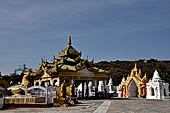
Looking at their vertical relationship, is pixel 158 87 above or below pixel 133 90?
above

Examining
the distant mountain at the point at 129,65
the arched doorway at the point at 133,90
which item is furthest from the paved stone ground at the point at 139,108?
the distant mountain at the point at 129,65

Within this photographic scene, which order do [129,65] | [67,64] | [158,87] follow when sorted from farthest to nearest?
[129,65] < [158,87] < [67,64]

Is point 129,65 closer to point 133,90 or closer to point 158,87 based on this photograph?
point 133,90

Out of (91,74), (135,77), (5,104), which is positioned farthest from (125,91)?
(5,104)

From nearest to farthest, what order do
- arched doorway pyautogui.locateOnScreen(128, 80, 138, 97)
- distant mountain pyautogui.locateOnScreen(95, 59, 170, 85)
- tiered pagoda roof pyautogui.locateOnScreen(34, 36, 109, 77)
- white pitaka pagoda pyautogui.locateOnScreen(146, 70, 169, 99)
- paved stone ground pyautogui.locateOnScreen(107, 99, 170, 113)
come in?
paved stone ground pyautogui.locateOnScreen(107, 99, 170, 113) < tiered pagoda roof pyautogui.locateOnScreen(34, 36, 109, 77) < white pitaka pagoda pyautogui.locateOnScreen(146, 70, 169, 99) < arched doorway pyautogui.locateOnScreen(128, 80, 138, 97) < distant mountain pyautogui.locateOnScreen(95, 59, 170, 85)

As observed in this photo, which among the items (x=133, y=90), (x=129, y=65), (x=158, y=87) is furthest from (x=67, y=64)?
(x=129, y=65)

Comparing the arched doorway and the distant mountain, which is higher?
the distant mountain

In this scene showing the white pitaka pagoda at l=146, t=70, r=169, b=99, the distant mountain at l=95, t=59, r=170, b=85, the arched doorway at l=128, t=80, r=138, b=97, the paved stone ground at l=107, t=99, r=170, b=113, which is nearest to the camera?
the paved stone ground at l=107, t=99, r=170, b=113

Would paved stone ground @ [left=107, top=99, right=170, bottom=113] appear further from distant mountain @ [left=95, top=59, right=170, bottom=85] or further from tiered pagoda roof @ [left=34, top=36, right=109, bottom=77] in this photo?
distant mountain @ [left=95, top=59, right=170, bottom=85]

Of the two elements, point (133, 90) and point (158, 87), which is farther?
point (133, 90)

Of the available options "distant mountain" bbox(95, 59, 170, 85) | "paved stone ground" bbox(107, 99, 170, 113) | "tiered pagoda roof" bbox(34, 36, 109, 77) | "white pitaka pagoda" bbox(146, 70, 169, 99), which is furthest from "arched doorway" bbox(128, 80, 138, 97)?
"distant mountain" bbox(95, 59, 170, 85)

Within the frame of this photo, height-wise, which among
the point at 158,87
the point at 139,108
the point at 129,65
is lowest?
the point at 139,108

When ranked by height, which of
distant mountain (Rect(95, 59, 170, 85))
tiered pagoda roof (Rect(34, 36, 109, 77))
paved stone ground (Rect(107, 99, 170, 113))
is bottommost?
paved stone ground (Rect(107, 99, 170, 113))

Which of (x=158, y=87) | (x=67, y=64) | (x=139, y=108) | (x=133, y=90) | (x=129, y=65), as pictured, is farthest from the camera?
(x=129, y=65)
